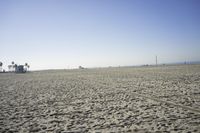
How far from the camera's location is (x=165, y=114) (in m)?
6.96

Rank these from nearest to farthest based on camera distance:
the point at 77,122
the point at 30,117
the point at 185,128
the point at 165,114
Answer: the point at 185,128 → the point at 77,122 → the point at 165,114 → the point at 30,117

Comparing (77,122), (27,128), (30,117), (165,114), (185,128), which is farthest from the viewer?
(30,117)

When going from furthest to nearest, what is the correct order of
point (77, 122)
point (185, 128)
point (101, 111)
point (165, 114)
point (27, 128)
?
point (101, 111) < point (165, 114) < point (77, 122) < point (27, 128) < point (185, 128)

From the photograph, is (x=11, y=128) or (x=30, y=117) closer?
(x=11, y=128)

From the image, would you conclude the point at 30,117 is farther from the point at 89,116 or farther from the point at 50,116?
the point at 89,116

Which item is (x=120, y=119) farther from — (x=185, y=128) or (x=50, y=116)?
(x=50, y=116)

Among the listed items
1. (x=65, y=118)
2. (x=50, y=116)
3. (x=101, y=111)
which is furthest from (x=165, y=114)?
(x=50, y=116)

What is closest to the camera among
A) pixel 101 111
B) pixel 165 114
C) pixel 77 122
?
pixel 77 122

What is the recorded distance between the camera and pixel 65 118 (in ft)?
23.3

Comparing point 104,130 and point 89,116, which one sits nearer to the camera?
point 104,130

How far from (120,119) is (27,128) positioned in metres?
3.22

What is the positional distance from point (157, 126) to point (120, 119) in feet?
4.61

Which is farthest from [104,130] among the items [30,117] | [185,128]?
[30,117]

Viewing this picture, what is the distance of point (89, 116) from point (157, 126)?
8.99 ft
